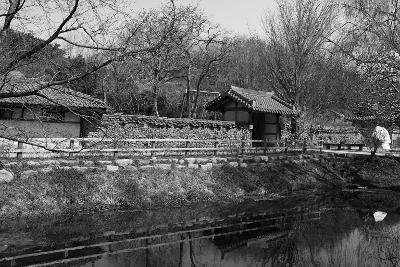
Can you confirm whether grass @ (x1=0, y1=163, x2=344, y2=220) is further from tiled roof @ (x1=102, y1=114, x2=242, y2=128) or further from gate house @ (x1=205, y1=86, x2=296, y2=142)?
gate house @ (x1=205, y1=86, x2=296, y2=142)

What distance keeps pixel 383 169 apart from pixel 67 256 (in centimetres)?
1888

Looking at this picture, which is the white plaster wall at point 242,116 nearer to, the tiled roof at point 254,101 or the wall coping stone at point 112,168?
the tiled roof at point 254,101

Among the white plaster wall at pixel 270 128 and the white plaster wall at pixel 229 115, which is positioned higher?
the white plaster wall at pixel 229 115

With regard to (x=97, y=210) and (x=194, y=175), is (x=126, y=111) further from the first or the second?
(x=97, y=210)

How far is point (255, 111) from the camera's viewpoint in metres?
23.7

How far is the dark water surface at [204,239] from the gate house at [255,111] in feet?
34.1

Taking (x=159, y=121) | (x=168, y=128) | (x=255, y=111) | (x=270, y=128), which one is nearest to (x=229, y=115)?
(x=255, y=111)

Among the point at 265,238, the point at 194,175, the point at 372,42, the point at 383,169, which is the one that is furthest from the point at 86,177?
the point at 383,169

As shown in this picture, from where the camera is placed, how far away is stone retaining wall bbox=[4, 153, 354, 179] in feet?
41.8

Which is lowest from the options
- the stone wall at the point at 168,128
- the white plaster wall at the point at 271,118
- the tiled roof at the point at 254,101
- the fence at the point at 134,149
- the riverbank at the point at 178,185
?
the riverbank at the point at 178,185

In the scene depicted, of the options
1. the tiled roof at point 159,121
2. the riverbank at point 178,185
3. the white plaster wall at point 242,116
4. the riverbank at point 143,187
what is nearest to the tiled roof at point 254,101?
the white plaster wall at point 242,116

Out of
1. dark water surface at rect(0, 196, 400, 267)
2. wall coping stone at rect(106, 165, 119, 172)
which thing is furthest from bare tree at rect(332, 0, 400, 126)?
wall coping stone at rect(106, 165, 119, 172)

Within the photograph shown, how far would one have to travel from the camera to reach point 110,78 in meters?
32.1

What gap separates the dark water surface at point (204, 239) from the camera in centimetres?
899
